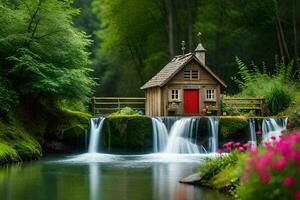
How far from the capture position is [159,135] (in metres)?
30.9

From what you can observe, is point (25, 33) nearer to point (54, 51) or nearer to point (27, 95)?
point (54, 51)

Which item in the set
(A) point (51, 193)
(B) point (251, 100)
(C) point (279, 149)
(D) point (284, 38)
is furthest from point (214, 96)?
(C) point (279, 149)

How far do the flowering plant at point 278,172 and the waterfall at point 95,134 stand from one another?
22.9 m

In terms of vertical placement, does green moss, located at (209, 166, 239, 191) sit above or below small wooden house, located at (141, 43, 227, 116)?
below

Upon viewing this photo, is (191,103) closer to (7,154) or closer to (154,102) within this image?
(154,102)

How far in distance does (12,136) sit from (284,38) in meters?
24.1

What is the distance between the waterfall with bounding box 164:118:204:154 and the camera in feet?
99.0

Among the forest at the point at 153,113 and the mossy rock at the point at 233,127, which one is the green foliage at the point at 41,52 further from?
the mossy rock at the point at 233,127

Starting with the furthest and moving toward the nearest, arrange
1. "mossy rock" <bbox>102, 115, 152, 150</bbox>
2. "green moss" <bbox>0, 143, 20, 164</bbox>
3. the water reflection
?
"mossy rock" <bbox>102, 115, 152, 150</bbox>
"green moss" <bbox>0, 143, 20, 164</bbox>
the water reflection

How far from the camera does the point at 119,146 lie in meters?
30.9

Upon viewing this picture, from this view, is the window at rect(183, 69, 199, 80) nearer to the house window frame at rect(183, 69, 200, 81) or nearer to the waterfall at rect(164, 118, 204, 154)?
the house window frame at rect(183, 69, 200, 81)

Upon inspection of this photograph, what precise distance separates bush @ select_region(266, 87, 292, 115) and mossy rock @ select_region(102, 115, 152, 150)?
29.5ft

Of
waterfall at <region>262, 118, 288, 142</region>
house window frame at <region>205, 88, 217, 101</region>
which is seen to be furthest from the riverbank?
waterfall at <region>262, 118, 288, 142</region>

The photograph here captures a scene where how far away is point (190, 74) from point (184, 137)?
18.6ft
